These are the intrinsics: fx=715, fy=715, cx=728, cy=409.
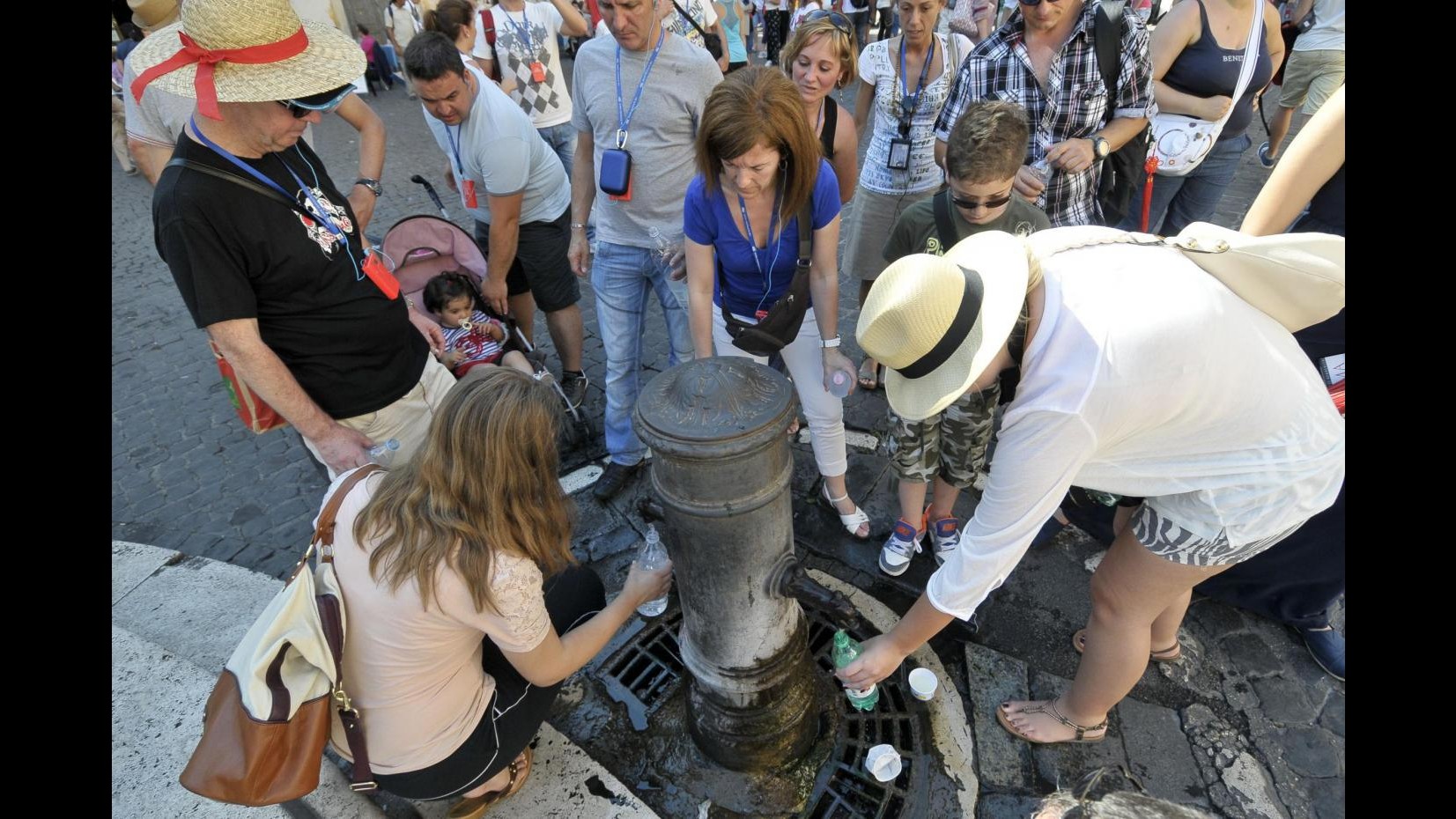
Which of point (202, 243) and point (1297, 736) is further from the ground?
point (202, 243)

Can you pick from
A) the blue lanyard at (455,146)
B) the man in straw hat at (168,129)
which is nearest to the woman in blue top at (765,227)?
the man in straw hat at (168,129)

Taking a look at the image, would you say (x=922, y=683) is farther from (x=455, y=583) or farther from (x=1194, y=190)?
(x=1194, y=190)

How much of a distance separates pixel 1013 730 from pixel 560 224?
11.0 feet

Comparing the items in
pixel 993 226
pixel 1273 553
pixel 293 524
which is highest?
pixel 993 226

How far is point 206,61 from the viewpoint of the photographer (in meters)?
2.15

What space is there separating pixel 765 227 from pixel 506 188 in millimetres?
1466

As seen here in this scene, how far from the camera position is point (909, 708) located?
260 centimetres

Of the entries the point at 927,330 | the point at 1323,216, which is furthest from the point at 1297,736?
the point at 927,330

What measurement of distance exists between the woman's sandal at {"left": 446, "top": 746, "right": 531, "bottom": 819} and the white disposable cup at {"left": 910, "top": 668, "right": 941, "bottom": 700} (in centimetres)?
140

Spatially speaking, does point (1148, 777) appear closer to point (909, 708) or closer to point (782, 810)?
point (909, 708)

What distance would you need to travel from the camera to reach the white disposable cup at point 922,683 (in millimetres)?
2600

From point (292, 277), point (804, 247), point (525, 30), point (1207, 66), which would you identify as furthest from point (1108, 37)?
point (525, 30)

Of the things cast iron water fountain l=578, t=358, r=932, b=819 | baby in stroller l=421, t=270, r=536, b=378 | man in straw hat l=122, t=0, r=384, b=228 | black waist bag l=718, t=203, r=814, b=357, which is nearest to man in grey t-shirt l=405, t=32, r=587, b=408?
baby in stroller l=421, t=270, r=536, b=378

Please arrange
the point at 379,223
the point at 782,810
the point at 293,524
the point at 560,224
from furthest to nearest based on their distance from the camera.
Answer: the point at 379,223 < the point at 560,224 < the point at 293,524 < the point at 782,810
